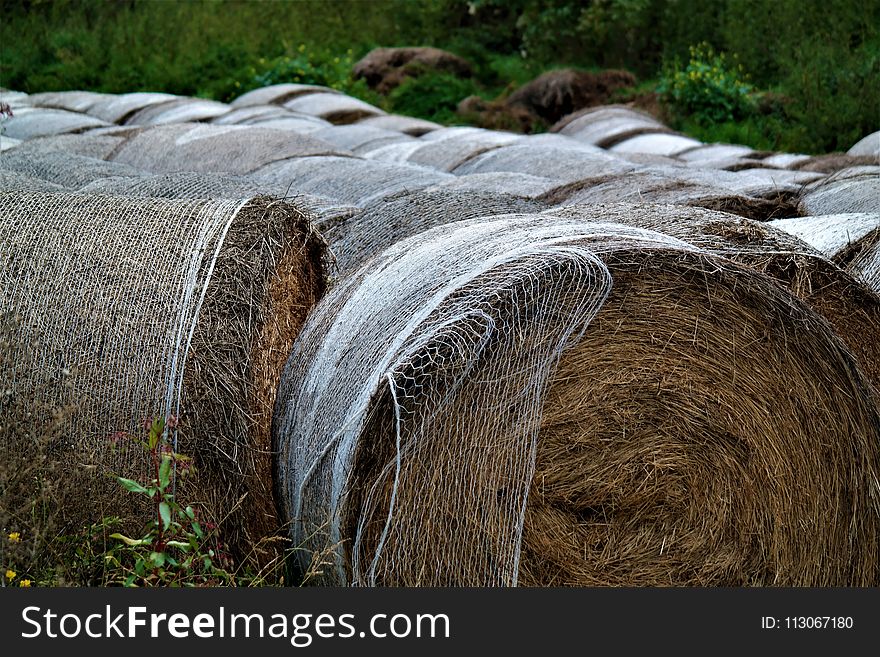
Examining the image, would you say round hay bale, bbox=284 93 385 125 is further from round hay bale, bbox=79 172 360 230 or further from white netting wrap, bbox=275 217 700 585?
white netting wrap, bbox=275 217 700 585

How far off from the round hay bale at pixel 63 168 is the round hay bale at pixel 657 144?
647cm

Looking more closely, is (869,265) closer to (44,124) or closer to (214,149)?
(214,149)

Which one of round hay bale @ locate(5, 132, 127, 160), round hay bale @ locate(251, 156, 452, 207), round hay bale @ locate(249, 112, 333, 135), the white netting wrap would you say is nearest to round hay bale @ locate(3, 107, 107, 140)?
round hay bale @ locate(5, 132, 127, 160)

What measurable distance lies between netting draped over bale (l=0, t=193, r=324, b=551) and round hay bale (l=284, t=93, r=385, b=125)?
10.2m

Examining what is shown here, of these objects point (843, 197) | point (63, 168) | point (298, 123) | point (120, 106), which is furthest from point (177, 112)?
point (843, 197)

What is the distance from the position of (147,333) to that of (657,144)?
972 centimetres

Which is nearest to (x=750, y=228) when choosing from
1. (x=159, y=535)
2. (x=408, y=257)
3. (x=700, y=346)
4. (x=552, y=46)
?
(x=700, y=346)

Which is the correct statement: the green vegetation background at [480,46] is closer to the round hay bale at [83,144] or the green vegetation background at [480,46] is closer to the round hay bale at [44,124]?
the round hay bale at [44,124]

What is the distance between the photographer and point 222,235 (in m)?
3.89

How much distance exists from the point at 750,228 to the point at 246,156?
16.7 ft

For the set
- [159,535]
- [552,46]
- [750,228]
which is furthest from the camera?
[552,46]

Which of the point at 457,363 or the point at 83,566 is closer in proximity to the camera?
the point at 457,363

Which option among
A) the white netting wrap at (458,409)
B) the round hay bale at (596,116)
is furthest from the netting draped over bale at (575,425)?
the round hay bale at (596,116)

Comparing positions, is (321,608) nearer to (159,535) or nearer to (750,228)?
(159,535)
